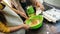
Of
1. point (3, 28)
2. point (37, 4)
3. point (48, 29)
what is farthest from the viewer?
point (37, 4)

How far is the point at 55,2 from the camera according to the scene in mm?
1312

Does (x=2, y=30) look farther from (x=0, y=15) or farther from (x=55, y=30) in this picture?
(x=55, y=30)

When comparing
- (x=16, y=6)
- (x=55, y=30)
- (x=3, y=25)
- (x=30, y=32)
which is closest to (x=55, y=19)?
(x=55, y=30)

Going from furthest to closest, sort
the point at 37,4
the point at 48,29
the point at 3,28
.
Result: the point at 37,4, the point at 48,29, the point at 3,28

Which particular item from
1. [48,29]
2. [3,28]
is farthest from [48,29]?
[3,28]

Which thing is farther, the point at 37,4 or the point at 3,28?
the point at 37,4

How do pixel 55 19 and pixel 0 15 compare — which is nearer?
pixel 0 15

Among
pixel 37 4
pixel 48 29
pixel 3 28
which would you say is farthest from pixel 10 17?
pixel 37 4

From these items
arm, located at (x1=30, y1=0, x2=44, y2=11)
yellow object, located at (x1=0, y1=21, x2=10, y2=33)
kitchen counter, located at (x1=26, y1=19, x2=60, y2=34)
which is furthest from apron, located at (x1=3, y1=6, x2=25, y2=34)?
arm, located at (x1=30, y1=0, x2=44, y2=11)

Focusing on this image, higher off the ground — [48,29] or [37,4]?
[37,4]

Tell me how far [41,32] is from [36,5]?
13.8 inches

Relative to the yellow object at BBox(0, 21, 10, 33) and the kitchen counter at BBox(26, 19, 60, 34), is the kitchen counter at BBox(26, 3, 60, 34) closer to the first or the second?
the kitchen counter at BBox(26, 19, 60, 34)

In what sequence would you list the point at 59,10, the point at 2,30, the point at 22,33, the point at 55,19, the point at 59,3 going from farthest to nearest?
the point at 59,3 < the point at 59,10 < the point at 55,19 < the point at 22,33 < the point at 2,30

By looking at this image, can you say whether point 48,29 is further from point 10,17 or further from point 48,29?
point 10,17
